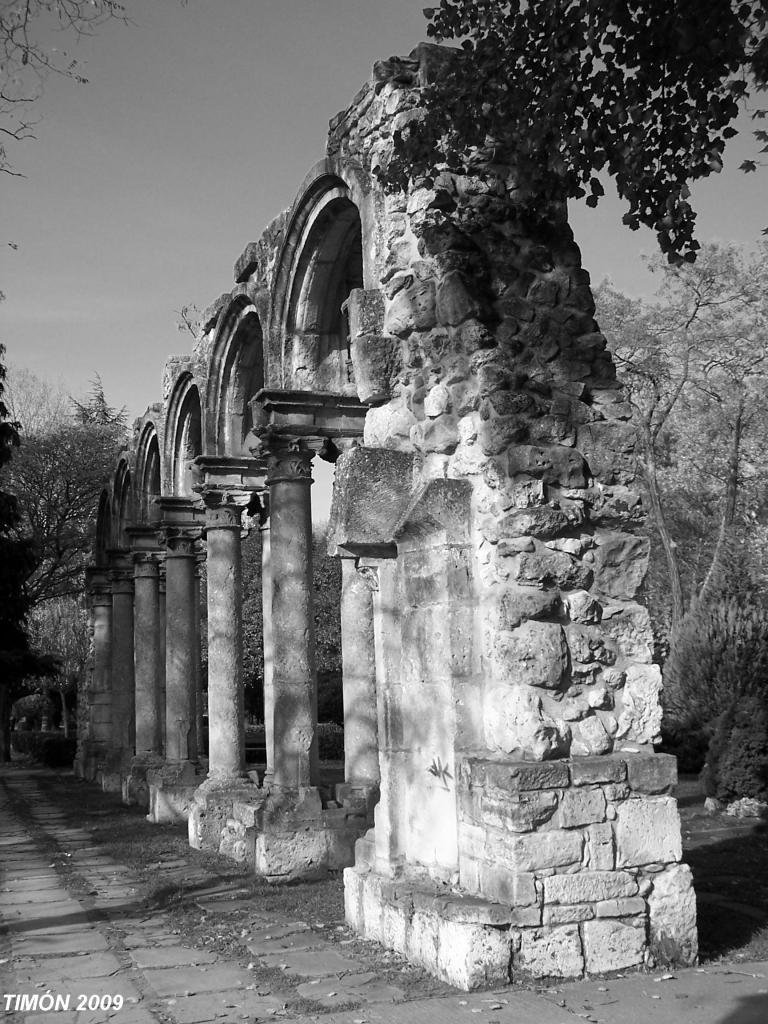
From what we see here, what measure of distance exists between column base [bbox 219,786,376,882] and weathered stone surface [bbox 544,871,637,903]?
4.57 meters

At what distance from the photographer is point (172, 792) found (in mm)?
14523

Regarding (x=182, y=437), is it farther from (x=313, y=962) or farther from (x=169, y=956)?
(x=313, y=962)

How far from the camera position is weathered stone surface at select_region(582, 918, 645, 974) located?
551cm

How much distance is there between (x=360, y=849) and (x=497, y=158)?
14.6 ft

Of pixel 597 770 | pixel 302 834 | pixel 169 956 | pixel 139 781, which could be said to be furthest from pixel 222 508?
pixel 597 770

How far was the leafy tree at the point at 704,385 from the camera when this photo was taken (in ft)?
87.1

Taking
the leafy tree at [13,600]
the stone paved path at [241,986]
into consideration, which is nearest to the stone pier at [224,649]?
the stone paved path at [241,986]

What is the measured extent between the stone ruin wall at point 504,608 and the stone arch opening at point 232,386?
6549 millimetres

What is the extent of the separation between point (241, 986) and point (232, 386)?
29.2 ft

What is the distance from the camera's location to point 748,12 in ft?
18.3

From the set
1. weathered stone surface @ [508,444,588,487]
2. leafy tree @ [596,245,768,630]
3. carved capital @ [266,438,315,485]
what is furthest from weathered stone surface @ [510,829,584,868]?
leafy tree @ [596,245,768,630]

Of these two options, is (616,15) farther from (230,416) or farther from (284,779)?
(230,416)

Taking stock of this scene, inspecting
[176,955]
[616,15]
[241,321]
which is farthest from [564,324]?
[241,321]

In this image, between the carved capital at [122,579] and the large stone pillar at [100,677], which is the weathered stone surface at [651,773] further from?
the large stone pillar at [100,677]
